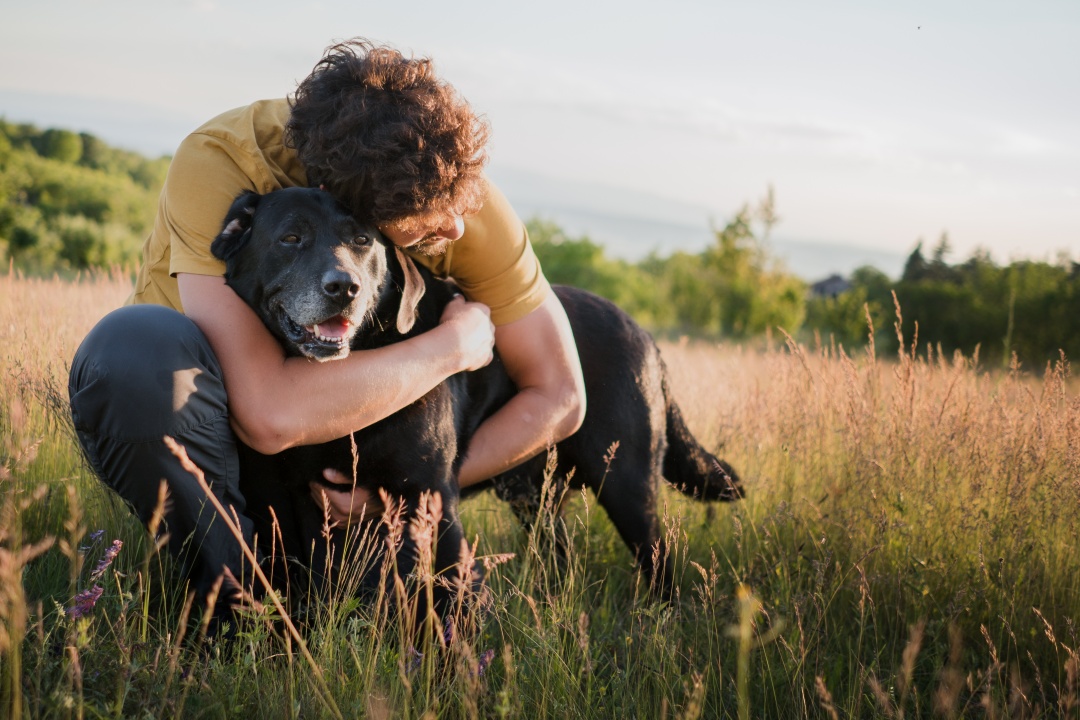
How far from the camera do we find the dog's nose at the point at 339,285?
225 cm

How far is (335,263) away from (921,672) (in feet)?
7.23

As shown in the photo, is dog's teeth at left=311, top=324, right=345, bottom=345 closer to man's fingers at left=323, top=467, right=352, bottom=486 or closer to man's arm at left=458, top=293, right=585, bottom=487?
man's fingers at left=323, top=467, right=352, bottom=486

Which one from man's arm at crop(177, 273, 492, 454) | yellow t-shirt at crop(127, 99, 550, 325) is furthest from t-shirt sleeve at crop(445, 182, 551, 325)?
man's arm at crop(177, 273, 492, 454)

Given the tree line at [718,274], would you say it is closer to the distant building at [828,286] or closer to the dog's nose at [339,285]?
the distant building at [828,286]

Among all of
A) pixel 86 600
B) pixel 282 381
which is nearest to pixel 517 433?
pixel 282 381

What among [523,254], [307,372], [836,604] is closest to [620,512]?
[836,604]

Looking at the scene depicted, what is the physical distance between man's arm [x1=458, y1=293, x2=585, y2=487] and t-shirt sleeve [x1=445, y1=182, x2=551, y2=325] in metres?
0.06

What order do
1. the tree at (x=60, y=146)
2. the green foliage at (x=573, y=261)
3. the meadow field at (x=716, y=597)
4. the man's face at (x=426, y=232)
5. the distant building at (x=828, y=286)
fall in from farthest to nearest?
the tree at (x=60, y=146), the green foliage at (x=573, y=261), the distant building at (x=828, y=286), the man's face at (x=426, y=232), the meadow field at (x=716, y=597)

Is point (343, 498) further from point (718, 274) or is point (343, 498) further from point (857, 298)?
point (718, 274)

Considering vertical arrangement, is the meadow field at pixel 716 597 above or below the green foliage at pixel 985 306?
below

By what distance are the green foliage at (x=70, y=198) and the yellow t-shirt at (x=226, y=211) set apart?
16.5 metres

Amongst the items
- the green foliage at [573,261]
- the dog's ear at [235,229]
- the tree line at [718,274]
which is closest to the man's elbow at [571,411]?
the dog's ear at [235,229]

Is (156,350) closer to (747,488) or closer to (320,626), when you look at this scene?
(320,626)

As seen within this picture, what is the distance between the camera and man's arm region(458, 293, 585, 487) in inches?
113
